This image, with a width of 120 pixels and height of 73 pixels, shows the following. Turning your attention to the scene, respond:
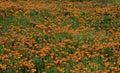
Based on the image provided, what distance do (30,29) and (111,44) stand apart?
2877mm

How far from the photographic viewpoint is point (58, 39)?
31.9ft

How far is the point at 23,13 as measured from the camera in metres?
13.4

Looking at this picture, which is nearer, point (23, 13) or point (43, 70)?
point (43, 70)

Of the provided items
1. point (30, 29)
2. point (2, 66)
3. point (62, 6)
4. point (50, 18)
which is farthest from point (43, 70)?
point (62, 6)

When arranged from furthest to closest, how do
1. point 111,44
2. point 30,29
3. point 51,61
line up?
1. point 30,29
2. point 111,44
3. point 51,61

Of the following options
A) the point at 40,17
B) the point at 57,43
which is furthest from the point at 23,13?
the point at 57,43

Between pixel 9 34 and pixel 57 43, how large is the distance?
1629mm

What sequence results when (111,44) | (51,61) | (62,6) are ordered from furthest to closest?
(62,6)
(111,44)
(51,61)

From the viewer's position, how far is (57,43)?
9.41m

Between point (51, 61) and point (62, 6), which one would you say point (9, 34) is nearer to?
point (51, 61)

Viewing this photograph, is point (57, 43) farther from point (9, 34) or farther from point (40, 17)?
point (40, 17)

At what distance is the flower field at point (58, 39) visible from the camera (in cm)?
762

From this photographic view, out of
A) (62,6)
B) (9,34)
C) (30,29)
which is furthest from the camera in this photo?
(62,6)

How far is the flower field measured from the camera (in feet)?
25.0
